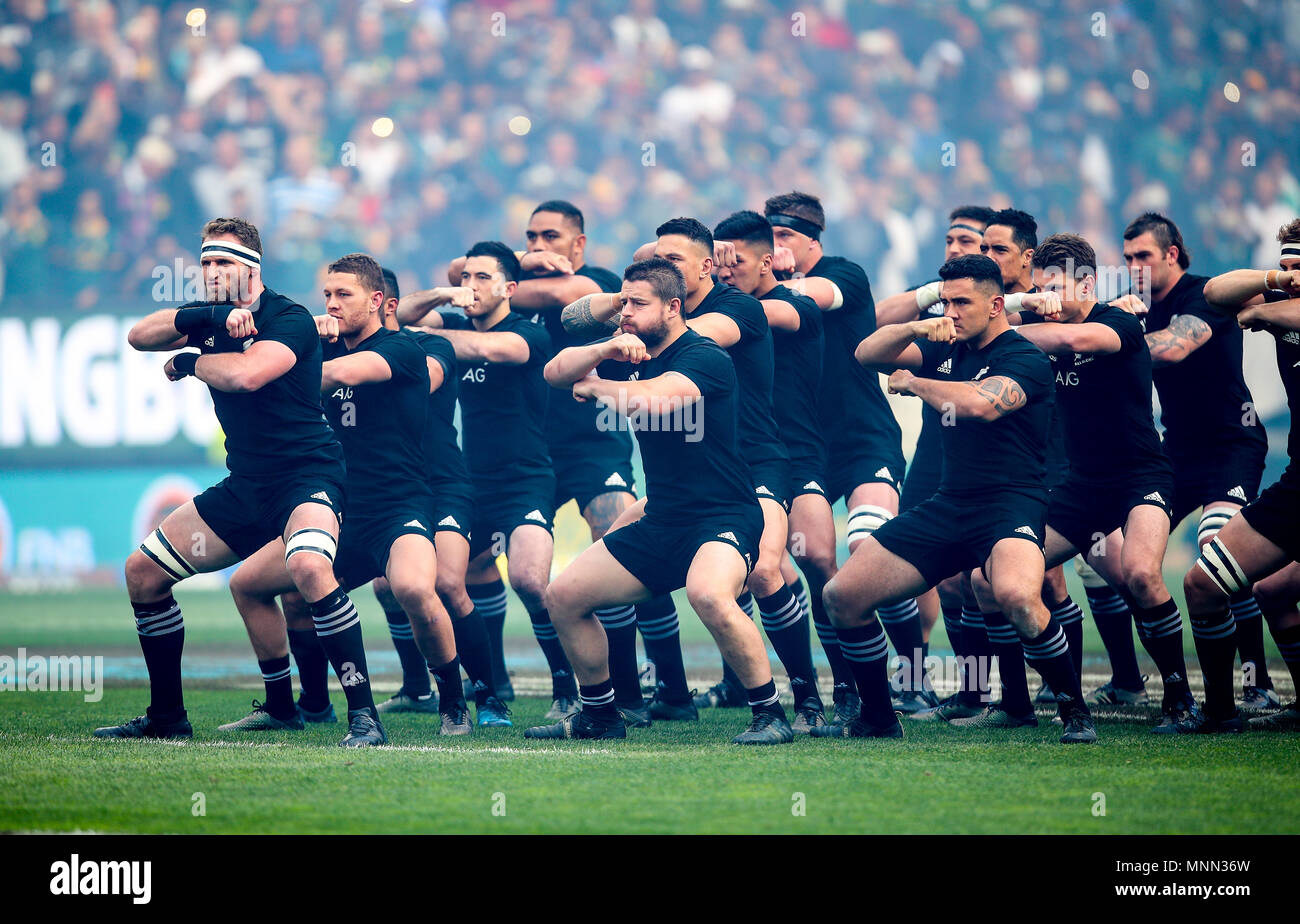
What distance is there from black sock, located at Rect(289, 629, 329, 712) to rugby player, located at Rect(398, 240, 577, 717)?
1.08 m

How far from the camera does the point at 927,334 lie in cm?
705

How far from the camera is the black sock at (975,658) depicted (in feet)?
27.0

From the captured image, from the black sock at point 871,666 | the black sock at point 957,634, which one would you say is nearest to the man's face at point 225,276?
the black sock at point 871,666

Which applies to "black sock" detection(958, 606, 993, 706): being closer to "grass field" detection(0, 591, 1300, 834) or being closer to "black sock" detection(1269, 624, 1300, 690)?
"grass field" detection(0, 591, 1300, 834)

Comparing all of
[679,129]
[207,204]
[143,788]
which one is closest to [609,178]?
[679,129]

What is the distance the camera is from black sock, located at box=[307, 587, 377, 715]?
7.15 m

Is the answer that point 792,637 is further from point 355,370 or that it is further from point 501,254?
point 501,254

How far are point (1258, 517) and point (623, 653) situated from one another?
3.16 meters

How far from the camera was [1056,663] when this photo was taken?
6.93 meters

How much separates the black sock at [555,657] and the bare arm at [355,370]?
1.63m

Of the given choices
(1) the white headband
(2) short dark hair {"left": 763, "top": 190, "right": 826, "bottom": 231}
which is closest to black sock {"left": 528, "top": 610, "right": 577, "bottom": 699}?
(1) the white headband

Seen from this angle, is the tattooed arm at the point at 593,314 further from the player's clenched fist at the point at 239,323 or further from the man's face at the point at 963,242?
the man's face at the point at 963,242

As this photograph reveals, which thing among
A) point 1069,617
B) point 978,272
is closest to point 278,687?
point 978,272

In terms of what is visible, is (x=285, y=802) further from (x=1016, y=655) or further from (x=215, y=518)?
(x=1016, y=655)
